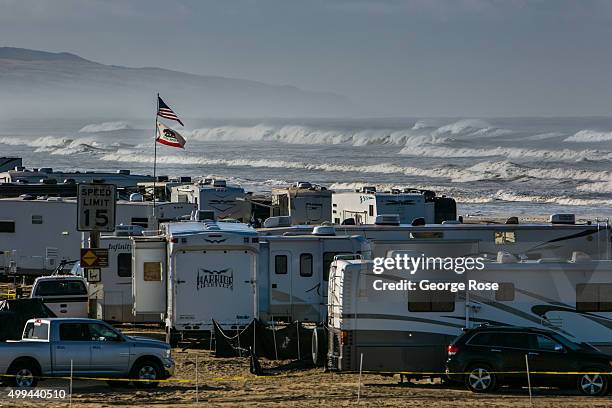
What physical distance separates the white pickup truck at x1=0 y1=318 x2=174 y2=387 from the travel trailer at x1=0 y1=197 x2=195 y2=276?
13.9 metres

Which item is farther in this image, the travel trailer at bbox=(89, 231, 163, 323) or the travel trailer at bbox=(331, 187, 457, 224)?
the travel trailer at bbox=(331, 187, 457, 224)

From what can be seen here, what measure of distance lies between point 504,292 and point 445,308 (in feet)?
3.27

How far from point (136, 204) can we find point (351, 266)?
47.3ft

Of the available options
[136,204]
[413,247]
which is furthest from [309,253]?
[136,204]

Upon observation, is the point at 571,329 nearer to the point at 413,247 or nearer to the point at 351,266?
the point at 351,266

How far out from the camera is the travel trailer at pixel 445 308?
20.9 meters

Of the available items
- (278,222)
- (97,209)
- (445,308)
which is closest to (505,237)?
(278,222)

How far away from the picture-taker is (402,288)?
2111 cm

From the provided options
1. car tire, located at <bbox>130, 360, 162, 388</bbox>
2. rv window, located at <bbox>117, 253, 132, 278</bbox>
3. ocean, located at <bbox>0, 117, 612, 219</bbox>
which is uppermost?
ocean, located at <bbox>0, 117, 612, 219</bbox>

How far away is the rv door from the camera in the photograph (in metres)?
25.8

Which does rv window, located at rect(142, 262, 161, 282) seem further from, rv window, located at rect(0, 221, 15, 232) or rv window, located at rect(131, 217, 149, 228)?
rv window, located at rect(0, 221, 15, 232)

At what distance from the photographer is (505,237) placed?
30.6 metres

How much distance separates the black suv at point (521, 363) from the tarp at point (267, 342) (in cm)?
411

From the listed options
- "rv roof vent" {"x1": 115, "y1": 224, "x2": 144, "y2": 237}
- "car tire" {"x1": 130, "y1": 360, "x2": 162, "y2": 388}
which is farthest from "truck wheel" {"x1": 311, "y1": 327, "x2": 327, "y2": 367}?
"rv roof vent" {"x1": 115, "y1": 224, "x2": 144, "y2": 237}
